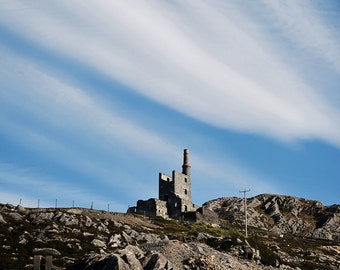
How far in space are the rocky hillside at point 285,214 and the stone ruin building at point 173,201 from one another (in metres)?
→ 20.8

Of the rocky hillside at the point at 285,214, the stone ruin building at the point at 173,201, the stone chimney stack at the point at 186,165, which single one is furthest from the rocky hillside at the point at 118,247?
the rocky hillside at the point at 285,214

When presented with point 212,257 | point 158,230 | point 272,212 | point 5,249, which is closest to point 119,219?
point 158,230

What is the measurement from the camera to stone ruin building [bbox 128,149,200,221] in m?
110

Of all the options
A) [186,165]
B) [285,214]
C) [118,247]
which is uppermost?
[186,165]

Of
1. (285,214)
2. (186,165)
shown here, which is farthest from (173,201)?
(285,214)

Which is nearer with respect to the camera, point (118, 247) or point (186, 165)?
point (118, 247)

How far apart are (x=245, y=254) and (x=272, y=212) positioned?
348 feet

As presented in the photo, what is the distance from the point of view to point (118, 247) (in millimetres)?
58500

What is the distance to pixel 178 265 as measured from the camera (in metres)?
32.8

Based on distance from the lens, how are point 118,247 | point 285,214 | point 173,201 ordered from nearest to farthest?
point 118,247, point 173,201, point 285,214

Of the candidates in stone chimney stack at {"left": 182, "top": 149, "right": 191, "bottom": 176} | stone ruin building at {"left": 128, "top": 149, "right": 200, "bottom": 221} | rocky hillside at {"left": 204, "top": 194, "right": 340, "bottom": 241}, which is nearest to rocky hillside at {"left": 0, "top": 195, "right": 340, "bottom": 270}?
stone ruin building at {"left": 128, "top": 149, "right": 200, "bottom": 221}

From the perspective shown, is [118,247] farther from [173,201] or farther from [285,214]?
[285,214]

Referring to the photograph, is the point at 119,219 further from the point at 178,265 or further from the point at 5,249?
the point at 178,265

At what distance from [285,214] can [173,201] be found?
55.6 metres
